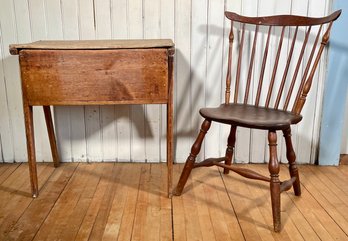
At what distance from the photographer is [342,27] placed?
1976 mm

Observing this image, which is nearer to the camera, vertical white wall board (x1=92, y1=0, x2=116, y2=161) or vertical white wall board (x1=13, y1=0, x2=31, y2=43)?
vertical white wall board (x1=13, y1=0, x2=31, y2=43)

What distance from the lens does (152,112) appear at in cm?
213

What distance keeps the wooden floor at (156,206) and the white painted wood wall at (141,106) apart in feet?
0.39

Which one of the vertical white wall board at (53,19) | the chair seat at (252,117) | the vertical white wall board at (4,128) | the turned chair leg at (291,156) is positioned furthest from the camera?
the vertical white wall board at (4,128)

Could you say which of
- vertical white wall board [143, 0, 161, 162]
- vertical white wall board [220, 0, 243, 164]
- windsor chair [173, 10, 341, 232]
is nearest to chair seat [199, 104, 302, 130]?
windsor chair [173, 10, 341, 232]

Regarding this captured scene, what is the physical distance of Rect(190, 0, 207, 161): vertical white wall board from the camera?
199 cm

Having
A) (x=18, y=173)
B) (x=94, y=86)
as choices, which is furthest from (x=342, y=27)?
(x=18, y=173)

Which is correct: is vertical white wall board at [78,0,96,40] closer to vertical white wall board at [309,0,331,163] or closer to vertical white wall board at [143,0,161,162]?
vertical white wall board at [143,0,161,162]

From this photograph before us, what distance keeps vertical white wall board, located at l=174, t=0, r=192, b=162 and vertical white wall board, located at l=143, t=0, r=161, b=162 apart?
0.11m

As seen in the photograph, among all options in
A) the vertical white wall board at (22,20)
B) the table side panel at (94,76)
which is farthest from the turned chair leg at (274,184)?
the vertical white wall board at (22,20)

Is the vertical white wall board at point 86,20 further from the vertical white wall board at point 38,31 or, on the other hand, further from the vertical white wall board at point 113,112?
the vertical white wall board at point 38,31

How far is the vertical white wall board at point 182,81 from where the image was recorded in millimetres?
1992

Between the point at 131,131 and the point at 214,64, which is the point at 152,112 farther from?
the point at 214,64

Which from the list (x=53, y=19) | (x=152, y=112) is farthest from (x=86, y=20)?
(x=152, y=112)
